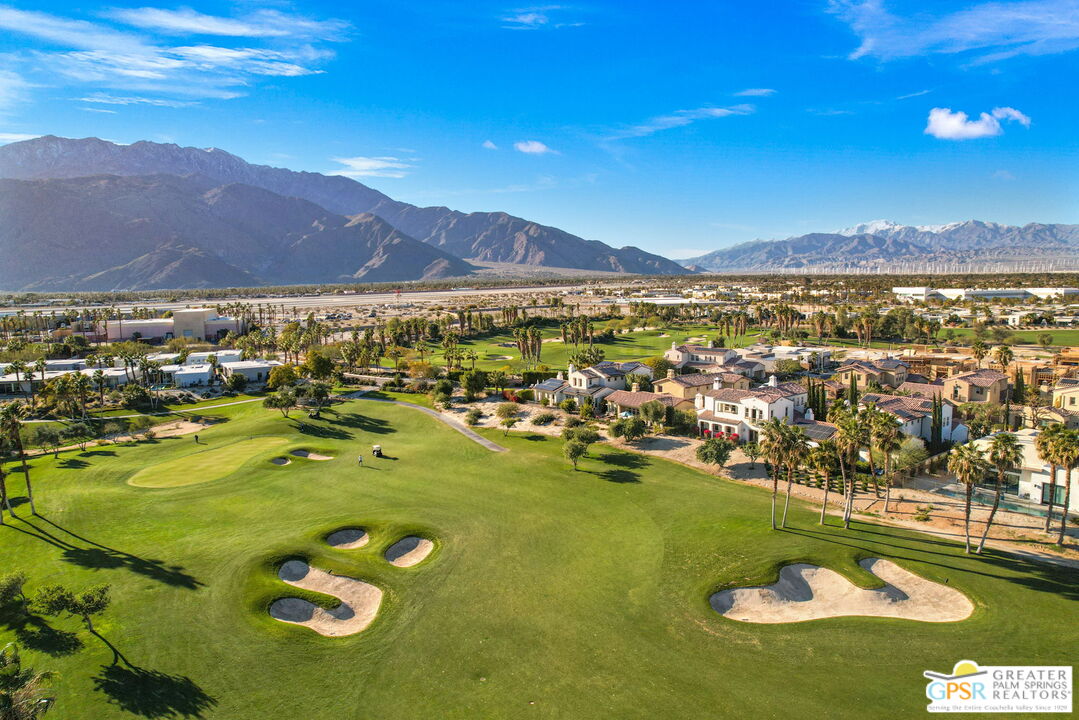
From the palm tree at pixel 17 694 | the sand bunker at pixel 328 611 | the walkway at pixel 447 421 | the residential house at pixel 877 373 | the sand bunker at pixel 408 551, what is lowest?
the sand bunker at pixel 328 611

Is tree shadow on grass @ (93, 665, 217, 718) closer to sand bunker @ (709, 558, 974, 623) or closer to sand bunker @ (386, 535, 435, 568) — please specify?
sand bunker @ (386, 535, 435, 568)

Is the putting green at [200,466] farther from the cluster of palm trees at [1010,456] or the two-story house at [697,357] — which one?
the two-story house at [697,357]

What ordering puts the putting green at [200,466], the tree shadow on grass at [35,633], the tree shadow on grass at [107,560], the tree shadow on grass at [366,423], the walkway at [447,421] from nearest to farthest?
the tree shadow on grass at [35,633], the tree shadow on grass at [107,560], the putting green at [200,466], the walkway at [447,421], the tree shadow on grass at [366,423]

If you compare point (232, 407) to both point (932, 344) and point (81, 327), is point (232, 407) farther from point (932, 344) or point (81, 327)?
point (932, 344)

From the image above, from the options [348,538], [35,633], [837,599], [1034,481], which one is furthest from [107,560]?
[1034,481]

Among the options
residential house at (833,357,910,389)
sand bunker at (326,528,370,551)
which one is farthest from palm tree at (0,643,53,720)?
residential house at (833,357,910,389)

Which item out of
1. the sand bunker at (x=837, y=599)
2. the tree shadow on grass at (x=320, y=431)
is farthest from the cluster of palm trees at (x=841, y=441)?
the tree shadow on grass at (x=320, y=431)

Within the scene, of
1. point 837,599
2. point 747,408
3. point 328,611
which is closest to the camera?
point 328,611

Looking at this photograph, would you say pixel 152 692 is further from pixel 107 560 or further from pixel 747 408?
pixel 747 408
